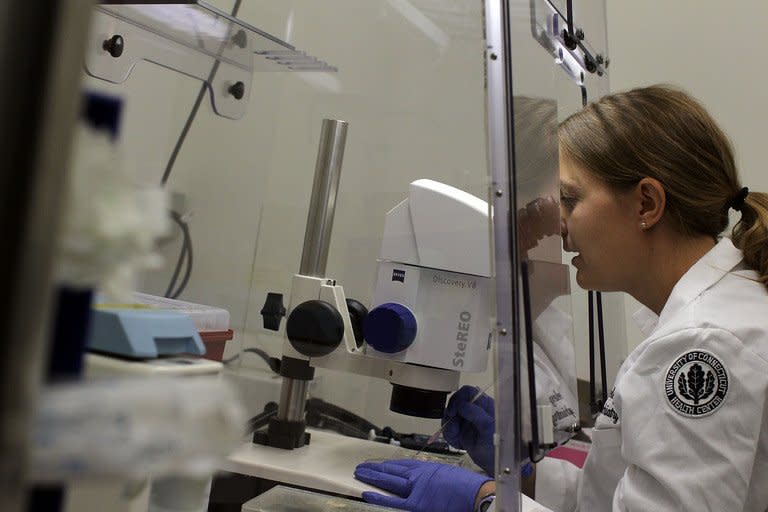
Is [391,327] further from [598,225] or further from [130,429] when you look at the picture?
[130,429]

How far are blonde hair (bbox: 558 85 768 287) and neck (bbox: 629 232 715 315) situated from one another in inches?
0.9

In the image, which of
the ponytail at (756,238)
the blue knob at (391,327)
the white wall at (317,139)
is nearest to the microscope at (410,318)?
the blue knob at (391,327)

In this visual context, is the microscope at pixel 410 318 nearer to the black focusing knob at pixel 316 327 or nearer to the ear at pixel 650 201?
the black focusing knob at pixel 316 327

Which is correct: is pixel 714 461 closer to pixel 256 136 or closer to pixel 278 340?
pixel 278 340

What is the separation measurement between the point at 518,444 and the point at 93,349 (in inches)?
23.4

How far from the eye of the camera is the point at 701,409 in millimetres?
1042

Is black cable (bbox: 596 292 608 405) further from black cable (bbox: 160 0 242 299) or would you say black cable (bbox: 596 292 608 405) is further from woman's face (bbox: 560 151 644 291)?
black cable (bbox: 160 0 242 299)

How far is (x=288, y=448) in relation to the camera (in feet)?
4.14

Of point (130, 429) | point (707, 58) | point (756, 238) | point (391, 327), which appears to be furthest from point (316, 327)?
point (707, 58)

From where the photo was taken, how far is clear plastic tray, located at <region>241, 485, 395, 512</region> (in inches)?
39.6

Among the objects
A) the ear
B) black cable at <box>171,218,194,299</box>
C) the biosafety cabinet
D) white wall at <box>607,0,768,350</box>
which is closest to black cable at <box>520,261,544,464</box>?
the biosafety cabinet

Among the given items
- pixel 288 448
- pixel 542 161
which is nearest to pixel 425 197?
pixel 542 161

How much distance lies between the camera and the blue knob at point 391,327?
1.16 metres

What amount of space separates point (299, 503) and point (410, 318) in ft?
1.03
